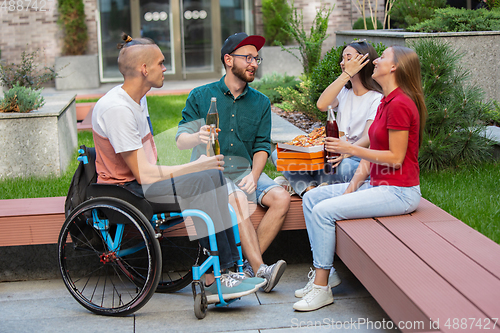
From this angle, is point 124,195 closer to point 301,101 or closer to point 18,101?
point 18,101

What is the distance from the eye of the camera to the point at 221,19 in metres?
15.4

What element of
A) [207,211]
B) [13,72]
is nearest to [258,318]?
[207,211]

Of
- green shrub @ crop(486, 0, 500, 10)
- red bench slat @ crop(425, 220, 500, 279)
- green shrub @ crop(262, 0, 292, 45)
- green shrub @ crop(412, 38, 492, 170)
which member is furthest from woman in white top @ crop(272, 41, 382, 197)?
green shrub @ crop(262, 0, 292, 45)

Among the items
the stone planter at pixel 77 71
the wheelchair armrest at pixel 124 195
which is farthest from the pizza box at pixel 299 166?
the stone planter at pixel 77 71

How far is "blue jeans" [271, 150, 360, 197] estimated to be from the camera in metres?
3.83

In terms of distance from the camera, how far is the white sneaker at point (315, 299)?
325 centimetres

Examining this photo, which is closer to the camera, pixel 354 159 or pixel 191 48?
pixel 354 159

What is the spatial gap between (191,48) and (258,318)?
13.0 meters

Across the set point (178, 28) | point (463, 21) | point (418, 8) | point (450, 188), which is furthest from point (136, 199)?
point (178, 28)

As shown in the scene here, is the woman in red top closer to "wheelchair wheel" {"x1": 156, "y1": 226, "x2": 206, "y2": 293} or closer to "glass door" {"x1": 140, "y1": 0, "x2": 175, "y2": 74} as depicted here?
"wheelchair wheel" {"x1": 156, "y1": 226, "x2": 206, "y2": 293}

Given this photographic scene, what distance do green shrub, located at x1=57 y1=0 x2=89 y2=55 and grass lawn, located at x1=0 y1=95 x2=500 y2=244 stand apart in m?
8.68

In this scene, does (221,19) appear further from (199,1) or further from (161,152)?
(161,152)

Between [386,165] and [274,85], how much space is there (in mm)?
7735

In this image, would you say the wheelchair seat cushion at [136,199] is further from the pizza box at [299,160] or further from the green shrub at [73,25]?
the green shrub at [73,25]
